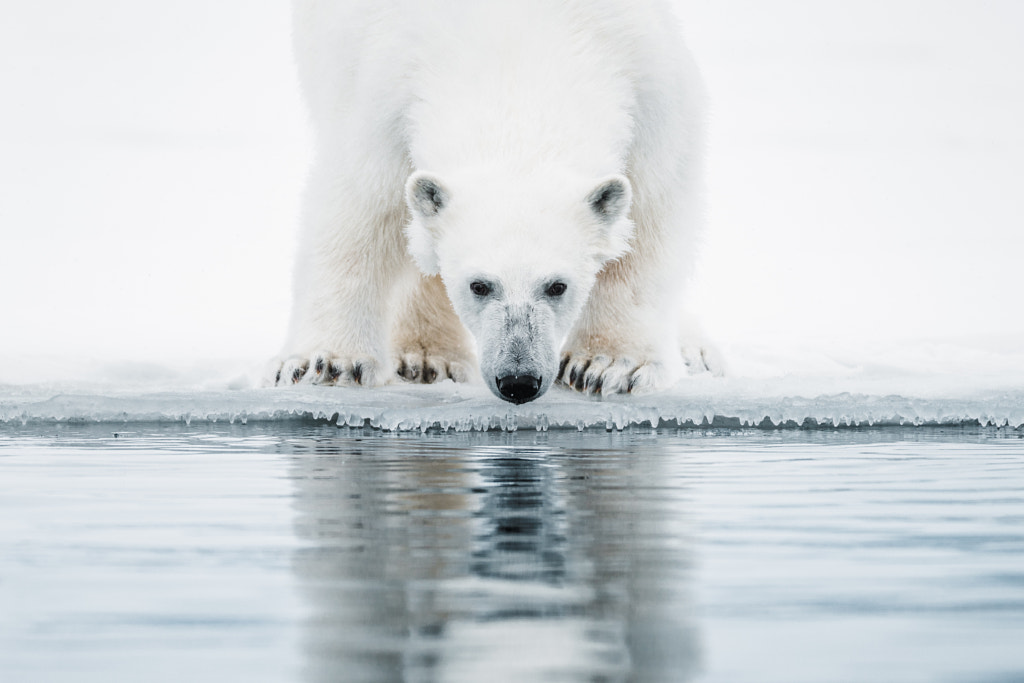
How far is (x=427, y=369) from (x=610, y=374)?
163 centimetres

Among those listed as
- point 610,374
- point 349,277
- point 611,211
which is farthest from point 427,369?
point 611,211

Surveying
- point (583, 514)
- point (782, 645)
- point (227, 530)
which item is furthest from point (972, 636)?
point (227, 530)

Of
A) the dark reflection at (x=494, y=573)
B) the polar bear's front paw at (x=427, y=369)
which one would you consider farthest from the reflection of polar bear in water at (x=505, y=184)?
the dark reflection at (x=494, y=573)

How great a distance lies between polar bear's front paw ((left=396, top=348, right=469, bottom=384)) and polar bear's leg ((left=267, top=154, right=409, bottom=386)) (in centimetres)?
75

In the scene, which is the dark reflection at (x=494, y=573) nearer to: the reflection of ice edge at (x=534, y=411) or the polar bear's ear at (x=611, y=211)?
the reflection of ice edge at (x=534, y=411)

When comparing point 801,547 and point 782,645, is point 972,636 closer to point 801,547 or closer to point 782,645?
point 782,645

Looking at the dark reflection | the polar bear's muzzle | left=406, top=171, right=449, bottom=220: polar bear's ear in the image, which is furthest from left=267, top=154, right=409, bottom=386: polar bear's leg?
the dark reflection

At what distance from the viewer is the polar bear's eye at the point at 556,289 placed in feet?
16.1

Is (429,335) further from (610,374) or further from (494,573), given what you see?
(494,573)

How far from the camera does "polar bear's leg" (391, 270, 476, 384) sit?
23.1 feet

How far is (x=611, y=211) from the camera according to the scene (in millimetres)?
5164

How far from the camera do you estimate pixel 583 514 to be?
2393 mm

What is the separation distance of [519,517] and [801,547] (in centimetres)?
52

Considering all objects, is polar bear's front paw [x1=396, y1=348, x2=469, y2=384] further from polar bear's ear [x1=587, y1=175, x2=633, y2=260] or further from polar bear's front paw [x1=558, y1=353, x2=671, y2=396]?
polar bear's ear [x1=587, y1=175, x2=633, y2=260]
